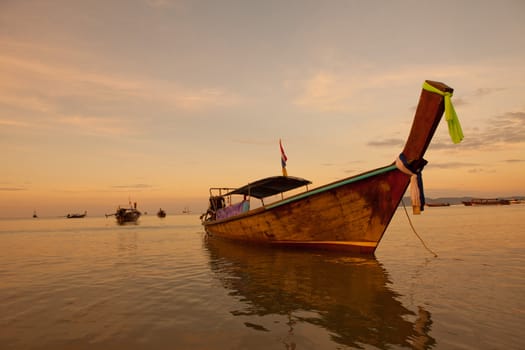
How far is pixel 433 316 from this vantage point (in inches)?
179

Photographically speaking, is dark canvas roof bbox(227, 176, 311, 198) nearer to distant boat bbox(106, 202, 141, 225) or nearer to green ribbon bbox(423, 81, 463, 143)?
green ribbon bbox(423, 81, 463, 143)

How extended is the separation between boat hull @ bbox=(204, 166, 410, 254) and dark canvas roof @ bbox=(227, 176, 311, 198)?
1968 millimetres

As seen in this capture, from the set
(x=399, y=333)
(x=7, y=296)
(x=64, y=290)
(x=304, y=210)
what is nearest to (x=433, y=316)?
(x=399, y=333)

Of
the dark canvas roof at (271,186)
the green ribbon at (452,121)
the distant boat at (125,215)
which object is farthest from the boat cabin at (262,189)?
the distant boat at (125,215)

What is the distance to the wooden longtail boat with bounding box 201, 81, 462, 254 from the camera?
840 cm

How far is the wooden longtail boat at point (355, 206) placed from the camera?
8.40m

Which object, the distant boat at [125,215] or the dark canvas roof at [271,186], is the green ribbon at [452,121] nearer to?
the dark canvas roof at [271,186]

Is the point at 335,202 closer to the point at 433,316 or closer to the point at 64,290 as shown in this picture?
the point at 433,316

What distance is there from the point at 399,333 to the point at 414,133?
6.31 meters

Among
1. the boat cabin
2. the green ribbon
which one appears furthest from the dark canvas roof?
the green ribbon

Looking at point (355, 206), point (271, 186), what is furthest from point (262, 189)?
point (355, 206)

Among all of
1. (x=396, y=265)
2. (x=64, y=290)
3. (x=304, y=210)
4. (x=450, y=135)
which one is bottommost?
(x=396, y=265)

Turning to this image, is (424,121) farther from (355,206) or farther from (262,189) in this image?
(262,189)

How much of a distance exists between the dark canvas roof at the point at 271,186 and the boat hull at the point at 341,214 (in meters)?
1.97
